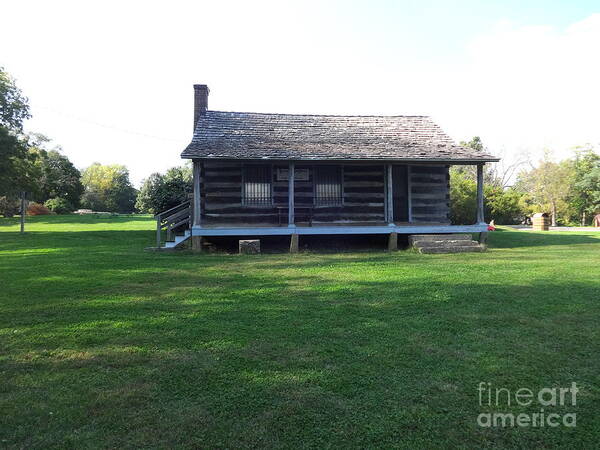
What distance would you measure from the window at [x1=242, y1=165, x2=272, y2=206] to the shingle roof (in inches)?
42.8

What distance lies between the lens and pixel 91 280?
25.2ft

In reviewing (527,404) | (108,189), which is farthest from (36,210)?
(527,404)

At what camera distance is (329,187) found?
52.5ft

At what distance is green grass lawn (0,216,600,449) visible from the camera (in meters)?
2.78

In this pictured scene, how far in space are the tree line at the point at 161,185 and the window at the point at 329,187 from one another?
7.34 m

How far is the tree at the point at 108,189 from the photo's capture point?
76.2m

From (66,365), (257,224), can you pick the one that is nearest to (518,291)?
(66,365)

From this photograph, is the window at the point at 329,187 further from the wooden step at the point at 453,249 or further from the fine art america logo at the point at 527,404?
the fine art america logo at the point at 527,404

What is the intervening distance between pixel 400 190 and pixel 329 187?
306cm

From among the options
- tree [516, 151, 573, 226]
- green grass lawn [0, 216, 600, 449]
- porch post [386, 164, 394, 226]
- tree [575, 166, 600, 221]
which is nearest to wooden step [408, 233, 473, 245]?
porch post [386, 164, 394, 226]

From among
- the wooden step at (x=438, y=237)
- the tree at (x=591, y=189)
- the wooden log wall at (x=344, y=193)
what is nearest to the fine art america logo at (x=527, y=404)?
the wooden step at (x=438, y=237)

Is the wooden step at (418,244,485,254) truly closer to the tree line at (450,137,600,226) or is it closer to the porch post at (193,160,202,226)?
the porch post at (193,160,202,226)

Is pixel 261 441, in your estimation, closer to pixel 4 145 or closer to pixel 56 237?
pixel 56 237

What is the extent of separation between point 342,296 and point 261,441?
385cm
